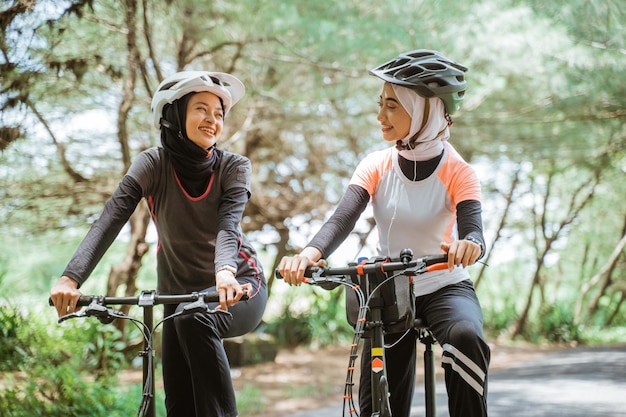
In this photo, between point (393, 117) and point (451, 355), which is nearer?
point (451, 355)

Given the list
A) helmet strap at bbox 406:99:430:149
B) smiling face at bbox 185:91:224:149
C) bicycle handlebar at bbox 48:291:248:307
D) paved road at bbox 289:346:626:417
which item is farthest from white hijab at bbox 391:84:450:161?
paved road at bbox 289:346:626:417

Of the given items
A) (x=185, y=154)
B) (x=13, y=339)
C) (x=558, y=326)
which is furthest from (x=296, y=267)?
(x=558, y=326)

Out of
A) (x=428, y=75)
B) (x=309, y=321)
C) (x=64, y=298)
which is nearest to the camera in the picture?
(x=64, y=298)

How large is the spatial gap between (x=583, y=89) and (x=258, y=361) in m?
6.40

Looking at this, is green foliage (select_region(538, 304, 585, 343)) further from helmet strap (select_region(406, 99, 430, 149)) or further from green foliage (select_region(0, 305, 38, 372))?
helmet strap (select_region(406, 99, 430, 149))

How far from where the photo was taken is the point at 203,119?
347 cm

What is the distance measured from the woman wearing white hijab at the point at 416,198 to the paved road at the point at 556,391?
10.5ft

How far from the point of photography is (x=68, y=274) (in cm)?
297

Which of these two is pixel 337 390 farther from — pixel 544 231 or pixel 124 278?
pixel 544 231

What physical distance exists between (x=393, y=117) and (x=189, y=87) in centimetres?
103

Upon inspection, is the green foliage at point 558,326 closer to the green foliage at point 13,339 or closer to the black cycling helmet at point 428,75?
the green foliage at point 13,339

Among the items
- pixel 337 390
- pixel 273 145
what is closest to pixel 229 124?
pixel 273 145

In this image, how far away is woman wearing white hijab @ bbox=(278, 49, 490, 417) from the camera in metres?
3.22

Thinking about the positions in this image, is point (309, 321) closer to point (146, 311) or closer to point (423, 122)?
point (423, 122)
